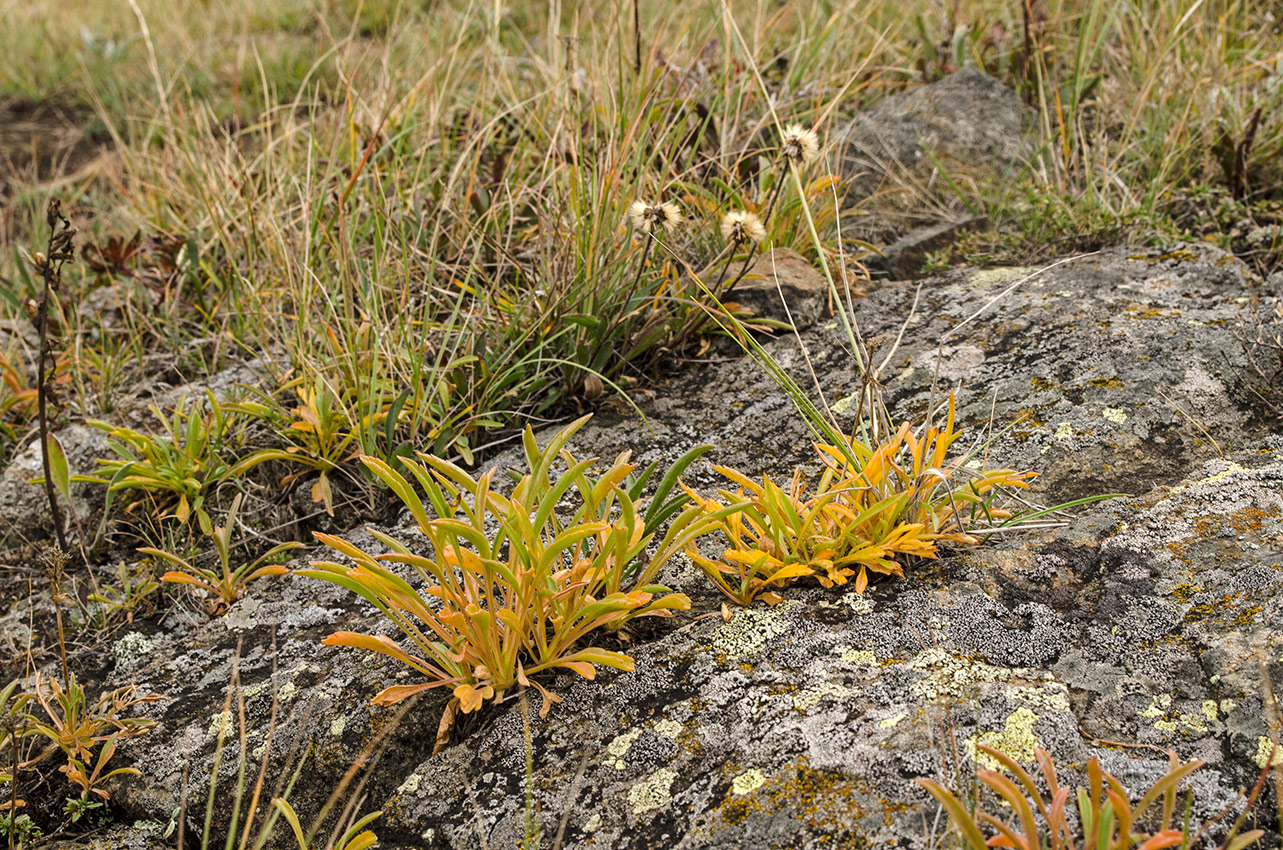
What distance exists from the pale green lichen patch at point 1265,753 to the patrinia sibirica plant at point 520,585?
84cm

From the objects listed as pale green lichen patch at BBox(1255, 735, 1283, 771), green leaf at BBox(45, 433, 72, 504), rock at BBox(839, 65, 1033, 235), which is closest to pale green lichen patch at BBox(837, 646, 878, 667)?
pale green lichen patch at BBox(1255, 735, 1283, 771)

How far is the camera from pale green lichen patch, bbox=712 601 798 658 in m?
1.60

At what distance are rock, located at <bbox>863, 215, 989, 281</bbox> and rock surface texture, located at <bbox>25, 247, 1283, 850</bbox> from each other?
848 mm

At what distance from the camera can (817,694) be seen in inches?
57.6

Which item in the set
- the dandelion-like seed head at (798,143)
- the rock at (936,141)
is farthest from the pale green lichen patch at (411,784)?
the rock at (936,141)

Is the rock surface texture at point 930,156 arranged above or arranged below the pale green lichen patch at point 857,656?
above

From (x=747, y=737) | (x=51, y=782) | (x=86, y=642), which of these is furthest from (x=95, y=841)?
(x=747, y=737)

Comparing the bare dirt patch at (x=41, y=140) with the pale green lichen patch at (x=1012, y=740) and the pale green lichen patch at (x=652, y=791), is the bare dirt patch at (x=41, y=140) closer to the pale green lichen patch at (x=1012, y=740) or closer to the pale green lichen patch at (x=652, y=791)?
the pale green lichen patch at (x=652, y=791)

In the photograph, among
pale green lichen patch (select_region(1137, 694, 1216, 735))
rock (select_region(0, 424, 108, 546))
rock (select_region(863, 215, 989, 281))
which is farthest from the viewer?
rock (select_region(863, 215, 989, 281))

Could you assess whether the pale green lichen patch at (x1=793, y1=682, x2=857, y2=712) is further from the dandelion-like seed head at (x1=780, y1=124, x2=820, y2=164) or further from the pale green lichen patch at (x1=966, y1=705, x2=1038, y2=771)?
the dandelion-like seed head at (x1=780, y1=124, x2=820, y2=164)

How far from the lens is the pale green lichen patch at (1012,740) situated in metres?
1.27

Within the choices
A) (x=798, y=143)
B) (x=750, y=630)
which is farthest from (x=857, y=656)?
(x=798, y=143)

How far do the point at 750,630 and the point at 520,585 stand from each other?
0.45 meters

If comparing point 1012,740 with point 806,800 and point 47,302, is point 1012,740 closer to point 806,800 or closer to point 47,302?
point 806,800
